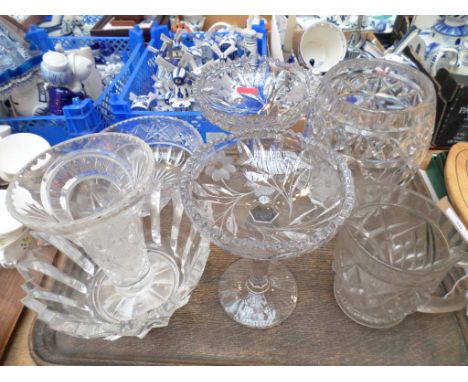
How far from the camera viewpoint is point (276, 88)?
1.94 ft

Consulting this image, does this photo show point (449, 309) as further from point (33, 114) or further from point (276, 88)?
point (33, 114)

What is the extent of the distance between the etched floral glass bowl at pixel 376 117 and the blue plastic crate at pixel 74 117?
388 mm

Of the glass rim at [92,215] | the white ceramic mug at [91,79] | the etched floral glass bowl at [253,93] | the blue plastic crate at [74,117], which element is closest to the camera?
the glass rim at [92,215]

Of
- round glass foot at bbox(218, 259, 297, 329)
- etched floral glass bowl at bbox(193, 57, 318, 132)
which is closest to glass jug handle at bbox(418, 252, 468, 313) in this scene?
round glass foot at bbox(218, 259, 297, 329)

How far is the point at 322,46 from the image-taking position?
822mm

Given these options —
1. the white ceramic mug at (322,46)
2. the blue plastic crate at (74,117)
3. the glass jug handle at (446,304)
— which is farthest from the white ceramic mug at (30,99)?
the glass jug handle at (446,304)

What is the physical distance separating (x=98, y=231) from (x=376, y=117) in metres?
0.34

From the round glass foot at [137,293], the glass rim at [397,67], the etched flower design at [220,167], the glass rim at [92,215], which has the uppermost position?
the glass rim at [92,215]

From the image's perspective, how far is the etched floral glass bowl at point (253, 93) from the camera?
49cm

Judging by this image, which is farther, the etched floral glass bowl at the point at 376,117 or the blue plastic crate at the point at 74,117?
the blue plastic crate at the point at 74,117

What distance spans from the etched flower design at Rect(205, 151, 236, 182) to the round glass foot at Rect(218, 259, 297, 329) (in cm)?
12

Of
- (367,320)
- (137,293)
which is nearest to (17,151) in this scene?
(137,293)

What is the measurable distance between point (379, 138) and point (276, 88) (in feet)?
0.69

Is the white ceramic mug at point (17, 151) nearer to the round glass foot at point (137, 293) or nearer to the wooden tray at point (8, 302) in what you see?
the wooden tray at point (8, 302)
